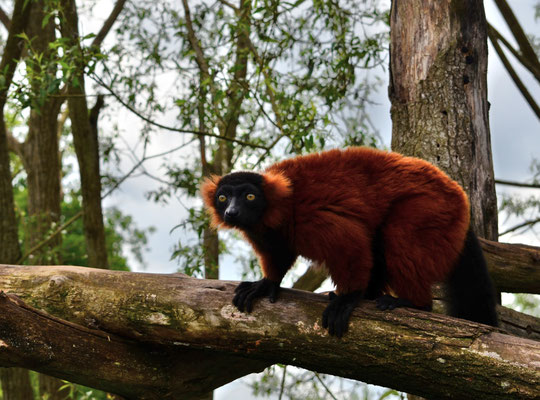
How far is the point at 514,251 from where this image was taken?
17.2ft

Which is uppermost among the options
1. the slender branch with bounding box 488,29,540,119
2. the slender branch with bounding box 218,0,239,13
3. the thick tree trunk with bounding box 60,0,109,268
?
the slender branch with bounding box 218,0,239,13

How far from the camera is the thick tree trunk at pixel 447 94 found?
15.8 feet

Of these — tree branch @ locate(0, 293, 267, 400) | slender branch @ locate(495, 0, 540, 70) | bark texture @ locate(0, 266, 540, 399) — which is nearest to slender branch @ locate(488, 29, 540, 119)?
slender branch @ locate(495, 0, 540, 70)

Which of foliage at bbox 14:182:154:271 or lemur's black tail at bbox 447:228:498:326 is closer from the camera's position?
lemur's black tail at bbox 447:228:498:326

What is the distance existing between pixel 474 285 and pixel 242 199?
5.20 ft

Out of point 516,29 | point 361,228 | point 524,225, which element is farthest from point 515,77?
point 361,228

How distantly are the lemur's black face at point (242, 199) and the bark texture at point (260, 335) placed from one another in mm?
468

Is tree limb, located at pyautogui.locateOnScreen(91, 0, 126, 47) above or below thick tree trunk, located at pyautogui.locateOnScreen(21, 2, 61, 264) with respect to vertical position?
above

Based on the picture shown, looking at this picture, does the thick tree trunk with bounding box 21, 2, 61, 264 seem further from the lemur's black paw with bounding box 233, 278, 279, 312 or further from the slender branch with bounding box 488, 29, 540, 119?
the slender branch with bounding box 488, 29, 540, 119

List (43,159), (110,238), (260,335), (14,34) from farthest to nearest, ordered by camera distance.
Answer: (110,238) < (43,159) < (14,34) < (260,335)

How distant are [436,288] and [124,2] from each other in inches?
246

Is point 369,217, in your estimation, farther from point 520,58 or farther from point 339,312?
point 520,58

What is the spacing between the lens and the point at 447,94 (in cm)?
488

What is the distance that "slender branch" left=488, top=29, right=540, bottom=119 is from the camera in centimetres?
689
